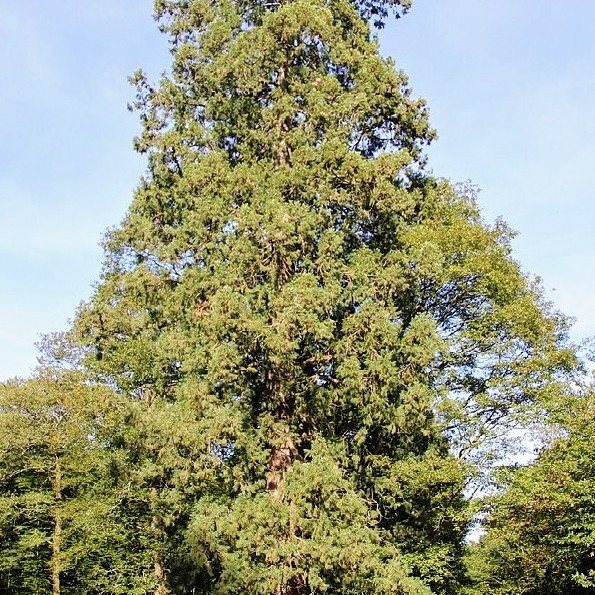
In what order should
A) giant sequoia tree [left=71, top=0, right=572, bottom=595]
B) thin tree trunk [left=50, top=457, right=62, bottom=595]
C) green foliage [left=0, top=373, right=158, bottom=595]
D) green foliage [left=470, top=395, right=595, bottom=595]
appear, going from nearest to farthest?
giant sequoia tree [left=71, top=0, right=572, bottom=595]
green foliage [left=470, top=395, right=595, bottom=595]
thin tree trunk [left=50, top=457, right=62, bottom=595]
green foliage [left=0, top=373, right=158, bottom=595]

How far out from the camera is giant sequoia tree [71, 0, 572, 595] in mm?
11469

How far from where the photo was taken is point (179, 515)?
14430 millimetres

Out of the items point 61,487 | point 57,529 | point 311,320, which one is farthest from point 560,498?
point 61,487

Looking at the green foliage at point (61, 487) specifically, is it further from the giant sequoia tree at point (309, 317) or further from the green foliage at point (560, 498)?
the green foliage at point (560, 498)

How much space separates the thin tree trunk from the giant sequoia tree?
14.0ft

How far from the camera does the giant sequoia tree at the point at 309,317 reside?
11469mm

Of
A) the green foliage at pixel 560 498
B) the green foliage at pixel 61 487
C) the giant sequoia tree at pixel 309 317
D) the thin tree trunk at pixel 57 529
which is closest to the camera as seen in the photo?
the giant sequoia tree at pixel 309 317

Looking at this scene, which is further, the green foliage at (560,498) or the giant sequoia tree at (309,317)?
the green foliage at (560,498)

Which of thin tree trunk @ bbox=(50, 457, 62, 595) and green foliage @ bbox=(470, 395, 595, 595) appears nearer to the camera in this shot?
green foliage @ bbox=(470, 395, 595, 595)

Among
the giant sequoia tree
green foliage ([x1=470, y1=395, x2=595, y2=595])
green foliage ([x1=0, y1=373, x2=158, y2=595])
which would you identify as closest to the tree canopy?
the giant sequoia tree

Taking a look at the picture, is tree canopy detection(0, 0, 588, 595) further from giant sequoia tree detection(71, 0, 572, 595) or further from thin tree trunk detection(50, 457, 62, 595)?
thin tree trunk detection(50, 457, 62, 595)

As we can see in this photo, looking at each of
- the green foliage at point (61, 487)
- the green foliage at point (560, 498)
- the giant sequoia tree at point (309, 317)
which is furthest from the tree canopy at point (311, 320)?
the green foliage at point (61, 487)

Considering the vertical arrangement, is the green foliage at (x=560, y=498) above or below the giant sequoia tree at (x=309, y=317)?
below

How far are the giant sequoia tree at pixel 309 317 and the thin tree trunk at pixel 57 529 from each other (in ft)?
14.0
